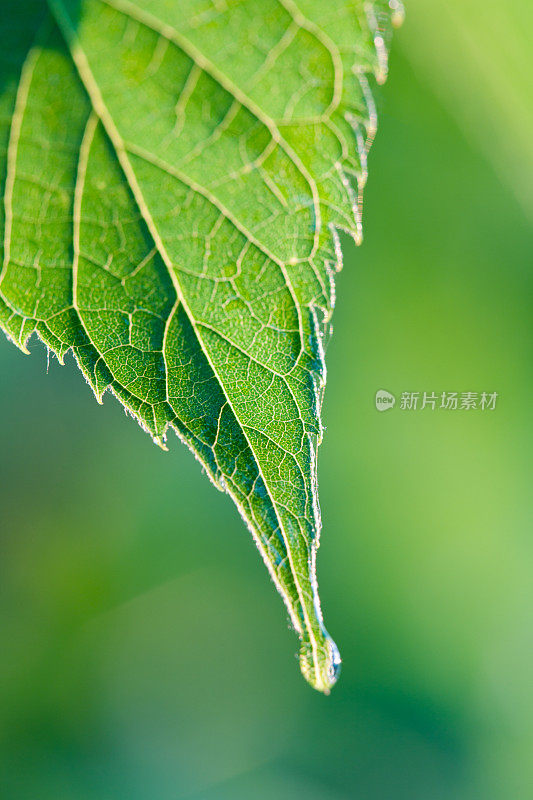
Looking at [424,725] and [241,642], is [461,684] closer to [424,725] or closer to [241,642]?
[424,725]

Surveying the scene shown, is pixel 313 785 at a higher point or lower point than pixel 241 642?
lower

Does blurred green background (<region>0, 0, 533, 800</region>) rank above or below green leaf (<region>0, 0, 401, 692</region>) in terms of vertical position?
below

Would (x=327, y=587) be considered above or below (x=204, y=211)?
below

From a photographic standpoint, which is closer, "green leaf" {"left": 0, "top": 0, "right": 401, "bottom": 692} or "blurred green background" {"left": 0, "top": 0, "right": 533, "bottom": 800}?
"green leaf" {"left": 0, "top": 0, "right": 401, "bottom": 692}

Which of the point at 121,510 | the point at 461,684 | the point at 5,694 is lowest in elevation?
the point at 461,684

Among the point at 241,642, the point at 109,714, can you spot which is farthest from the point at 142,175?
the point at 109,714
